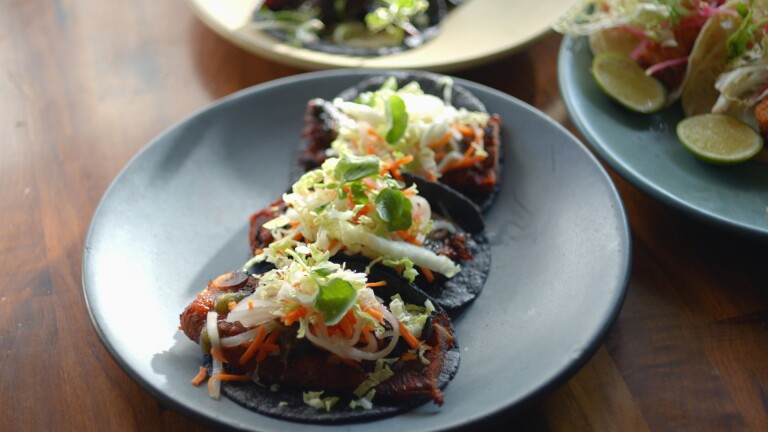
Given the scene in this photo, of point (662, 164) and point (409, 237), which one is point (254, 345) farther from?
point (662, 164)

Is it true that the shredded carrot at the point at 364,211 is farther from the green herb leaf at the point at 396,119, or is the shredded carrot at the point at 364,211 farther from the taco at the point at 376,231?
the green herb leaf at the point at 396,119

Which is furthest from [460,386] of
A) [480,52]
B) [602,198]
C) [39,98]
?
[39,98]

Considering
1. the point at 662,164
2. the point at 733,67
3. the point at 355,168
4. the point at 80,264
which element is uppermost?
the point at 355,168

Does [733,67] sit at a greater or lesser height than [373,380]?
greater

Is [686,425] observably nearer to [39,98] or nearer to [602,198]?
[602,198]

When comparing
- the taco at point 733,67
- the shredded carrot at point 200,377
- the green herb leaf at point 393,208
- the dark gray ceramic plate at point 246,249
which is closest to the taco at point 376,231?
the green herb leaf at point 393,208

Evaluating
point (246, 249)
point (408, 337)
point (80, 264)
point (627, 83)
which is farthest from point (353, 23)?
point (408, 337)
